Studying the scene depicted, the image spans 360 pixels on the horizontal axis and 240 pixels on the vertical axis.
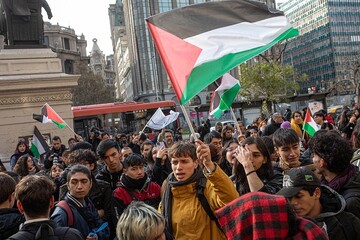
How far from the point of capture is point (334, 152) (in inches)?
127

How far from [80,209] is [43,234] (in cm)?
101

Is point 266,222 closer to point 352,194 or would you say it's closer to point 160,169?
point 352,194

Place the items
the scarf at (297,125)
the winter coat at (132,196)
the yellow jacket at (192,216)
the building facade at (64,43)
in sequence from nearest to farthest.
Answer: the yellow jacket at (192,216) < the winter coat at (132,196) < the scarf at (297,125) < the building facade at (64,43)

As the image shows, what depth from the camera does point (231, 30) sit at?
15.6 feet

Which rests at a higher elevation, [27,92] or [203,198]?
[27,92]

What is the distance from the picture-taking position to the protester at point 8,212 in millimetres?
3277

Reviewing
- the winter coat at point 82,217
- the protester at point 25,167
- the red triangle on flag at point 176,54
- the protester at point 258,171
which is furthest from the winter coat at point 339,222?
the protester at point 25,167

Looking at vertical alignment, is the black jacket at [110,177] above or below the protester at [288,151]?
below

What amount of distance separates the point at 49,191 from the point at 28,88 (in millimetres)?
11903

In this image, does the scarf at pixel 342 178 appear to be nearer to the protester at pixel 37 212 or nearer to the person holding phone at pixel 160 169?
the protester at pixel 37 212

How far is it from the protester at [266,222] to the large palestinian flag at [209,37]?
187 cm

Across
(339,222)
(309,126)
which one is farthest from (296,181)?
(309,126)

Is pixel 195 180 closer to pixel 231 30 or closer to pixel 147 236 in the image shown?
Result: pixel 147 236

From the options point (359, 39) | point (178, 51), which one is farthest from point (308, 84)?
point (178, 51)
